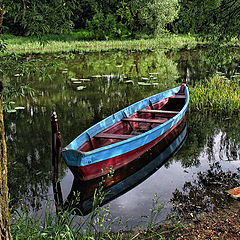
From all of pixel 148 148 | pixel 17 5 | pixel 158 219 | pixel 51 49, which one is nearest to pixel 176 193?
pixel 158 219

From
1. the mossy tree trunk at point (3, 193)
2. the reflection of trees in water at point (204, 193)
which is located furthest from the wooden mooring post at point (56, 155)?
the mossy tree trunk at point (3, 193)

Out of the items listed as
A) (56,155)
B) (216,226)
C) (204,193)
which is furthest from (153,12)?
(216,226)

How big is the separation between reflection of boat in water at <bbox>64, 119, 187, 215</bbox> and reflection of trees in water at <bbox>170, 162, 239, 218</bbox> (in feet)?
2.83

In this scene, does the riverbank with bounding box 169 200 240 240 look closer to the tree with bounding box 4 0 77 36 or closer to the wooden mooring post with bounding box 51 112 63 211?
the wooden mooring post with bounding box 51 112 63 211

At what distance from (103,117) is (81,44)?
18188mm

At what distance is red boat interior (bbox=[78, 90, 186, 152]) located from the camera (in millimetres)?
6141

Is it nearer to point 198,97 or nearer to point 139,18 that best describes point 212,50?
point 198,97

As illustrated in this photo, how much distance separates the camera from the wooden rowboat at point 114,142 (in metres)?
5.14

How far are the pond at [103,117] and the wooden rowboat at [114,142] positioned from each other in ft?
1.71

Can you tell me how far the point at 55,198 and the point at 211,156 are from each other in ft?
10.7

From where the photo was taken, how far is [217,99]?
9.21 meters

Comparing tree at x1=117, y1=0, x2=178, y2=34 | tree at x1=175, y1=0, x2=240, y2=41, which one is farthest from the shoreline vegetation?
tree at x1=175, y1=0, x2=240, y2=41

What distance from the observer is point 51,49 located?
931 inches

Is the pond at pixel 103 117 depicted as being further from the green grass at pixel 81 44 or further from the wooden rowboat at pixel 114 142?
the green grass at pixel 81 44
